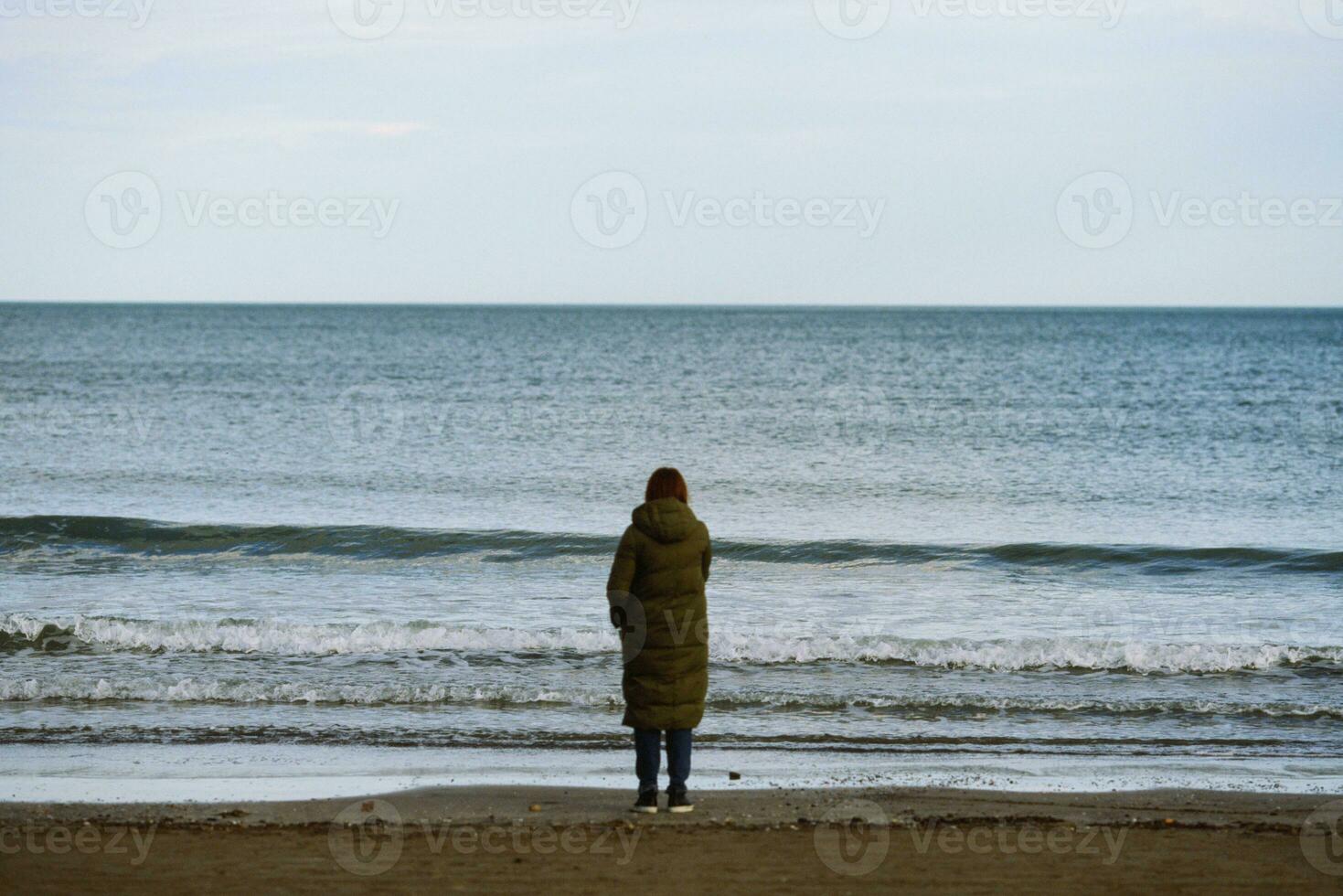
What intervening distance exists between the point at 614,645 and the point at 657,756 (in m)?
4.60

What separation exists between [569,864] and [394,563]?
35.8 feet

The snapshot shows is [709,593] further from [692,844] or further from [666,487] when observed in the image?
[692,844]

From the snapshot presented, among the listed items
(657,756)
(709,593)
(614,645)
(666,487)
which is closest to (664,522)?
(666,487)

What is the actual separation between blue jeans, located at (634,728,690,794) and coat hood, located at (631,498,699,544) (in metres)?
1.02

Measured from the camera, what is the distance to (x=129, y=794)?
7070 millimetres

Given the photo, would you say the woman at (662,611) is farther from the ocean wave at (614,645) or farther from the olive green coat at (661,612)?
the ocean wave at (614,645)

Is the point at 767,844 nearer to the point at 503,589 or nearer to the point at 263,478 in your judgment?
the point at 503,589

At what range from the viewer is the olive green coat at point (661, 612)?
640cm

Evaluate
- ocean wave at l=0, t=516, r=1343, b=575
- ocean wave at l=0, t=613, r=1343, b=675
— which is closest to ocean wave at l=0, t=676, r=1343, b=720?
ocean wave at l=0, t=613, r=1343, b=675

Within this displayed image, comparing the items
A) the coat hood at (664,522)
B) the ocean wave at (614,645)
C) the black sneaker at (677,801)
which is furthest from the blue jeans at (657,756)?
the ocean wave at (614,645)

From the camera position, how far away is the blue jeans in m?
6.57

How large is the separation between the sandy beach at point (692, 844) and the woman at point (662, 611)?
60cm

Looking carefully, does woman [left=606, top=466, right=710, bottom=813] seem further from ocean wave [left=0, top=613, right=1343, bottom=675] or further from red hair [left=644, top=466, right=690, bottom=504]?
ocean wave [left=0, top=613, right=1343, bottom=675]

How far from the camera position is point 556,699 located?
375 inches
